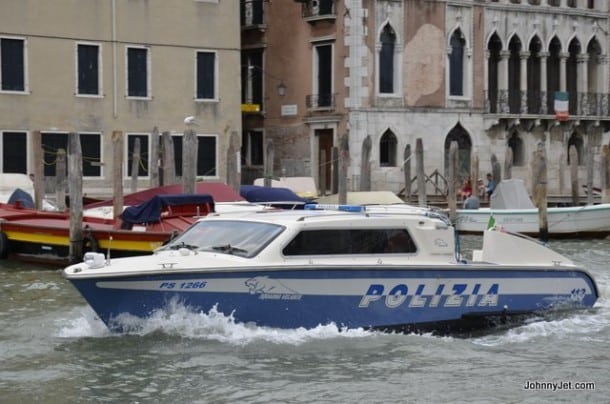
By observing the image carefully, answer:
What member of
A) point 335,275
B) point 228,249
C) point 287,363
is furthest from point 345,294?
point 228,249

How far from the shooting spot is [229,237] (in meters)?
11.7

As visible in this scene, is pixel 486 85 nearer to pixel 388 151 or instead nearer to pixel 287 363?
pixel 388 151

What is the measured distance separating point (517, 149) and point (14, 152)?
13.7 meters

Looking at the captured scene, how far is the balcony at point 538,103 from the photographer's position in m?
31.9

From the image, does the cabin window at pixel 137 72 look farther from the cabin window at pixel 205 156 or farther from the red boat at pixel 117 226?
the red boat at pixel 117 226

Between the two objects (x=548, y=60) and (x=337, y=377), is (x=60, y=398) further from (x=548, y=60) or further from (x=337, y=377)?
(x=548, y=60)

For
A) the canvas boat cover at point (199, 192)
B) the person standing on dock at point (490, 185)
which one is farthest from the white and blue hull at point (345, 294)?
Answer: the person standing on dock at point (490, 185)

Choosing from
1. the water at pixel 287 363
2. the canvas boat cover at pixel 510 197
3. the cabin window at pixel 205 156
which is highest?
the cabin window at pixel 205 156

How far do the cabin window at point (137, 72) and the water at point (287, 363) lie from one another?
50.8 feet

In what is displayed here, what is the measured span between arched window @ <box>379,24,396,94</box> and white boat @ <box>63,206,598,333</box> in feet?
57.5

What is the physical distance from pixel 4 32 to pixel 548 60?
14947 mm

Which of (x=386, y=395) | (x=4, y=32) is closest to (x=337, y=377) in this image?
(x=386, y=395)

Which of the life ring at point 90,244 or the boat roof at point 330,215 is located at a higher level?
the boat roof at point 330,215

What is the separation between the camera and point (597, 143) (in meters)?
34.0
